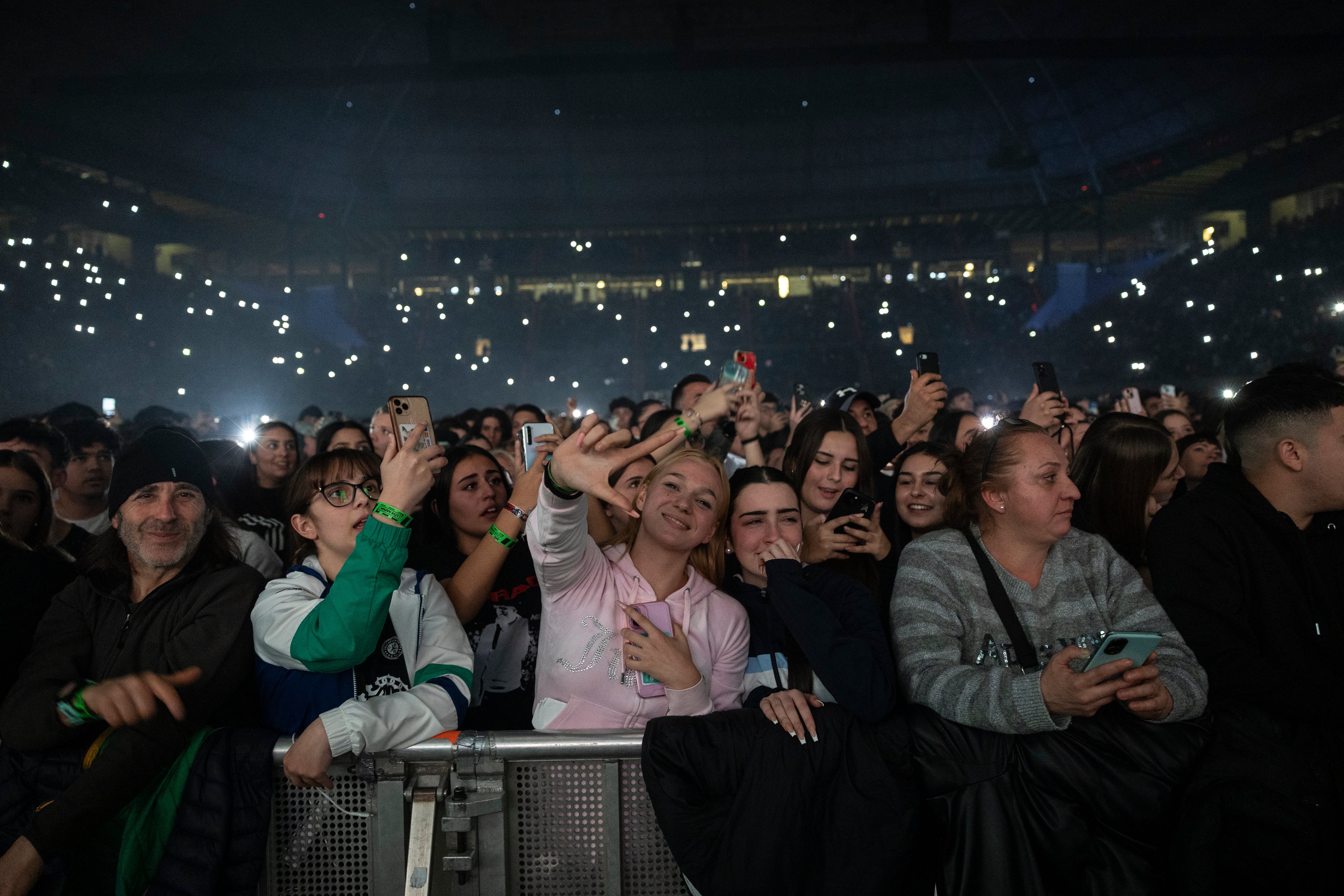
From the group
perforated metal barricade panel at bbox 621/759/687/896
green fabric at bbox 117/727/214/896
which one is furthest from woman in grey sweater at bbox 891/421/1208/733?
green fabric at bbox 117/727/214/896

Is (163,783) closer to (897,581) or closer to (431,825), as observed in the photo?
(431,825)

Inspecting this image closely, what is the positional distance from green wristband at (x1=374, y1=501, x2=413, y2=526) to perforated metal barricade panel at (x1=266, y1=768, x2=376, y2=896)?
0.58 metres

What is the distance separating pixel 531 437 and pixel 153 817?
1.35 metres

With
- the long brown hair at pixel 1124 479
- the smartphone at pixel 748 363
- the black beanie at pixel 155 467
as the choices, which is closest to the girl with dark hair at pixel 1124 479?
the long brown hair at pixel 1124 479

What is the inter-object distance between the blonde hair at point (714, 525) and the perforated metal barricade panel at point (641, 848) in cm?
68

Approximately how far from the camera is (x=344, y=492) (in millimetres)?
2174

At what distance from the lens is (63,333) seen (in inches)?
645

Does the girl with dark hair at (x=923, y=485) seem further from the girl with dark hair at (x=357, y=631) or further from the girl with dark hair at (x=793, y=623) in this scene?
the girl with dark hair at (x=357, y=631)

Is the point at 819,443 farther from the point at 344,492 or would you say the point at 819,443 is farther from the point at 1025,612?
the point at 344,492

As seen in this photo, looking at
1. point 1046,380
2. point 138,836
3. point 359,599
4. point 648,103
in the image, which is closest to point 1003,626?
point 359,599

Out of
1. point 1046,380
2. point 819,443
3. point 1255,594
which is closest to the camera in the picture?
point 1255,594

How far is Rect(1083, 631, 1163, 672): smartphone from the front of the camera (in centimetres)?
156

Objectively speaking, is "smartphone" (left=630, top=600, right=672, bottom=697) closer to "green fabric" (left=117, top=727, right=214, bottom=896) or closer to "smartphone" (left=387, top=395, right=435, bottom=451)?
"smartphone" (left=387, top=395, right=435, bottom=451)

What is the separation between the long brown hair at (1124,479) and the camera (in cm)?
258
